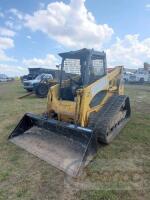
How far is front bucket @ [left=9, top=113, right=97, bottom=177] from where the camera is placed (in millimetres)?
4531

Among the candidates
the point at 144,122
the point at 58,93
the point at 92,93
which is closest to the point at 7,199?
the point at 92,93

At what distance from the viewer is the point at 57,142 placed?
5371mm

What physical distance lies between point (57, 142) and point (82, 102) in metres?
1.16

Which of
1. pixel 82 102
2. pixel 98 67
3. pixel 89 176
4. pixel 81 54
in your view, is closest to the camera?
pixel 89 176

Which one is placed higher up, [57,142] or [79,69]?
[79,69]

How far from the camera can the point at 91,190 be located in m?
3.74

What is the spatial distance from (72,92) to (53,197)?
3174mm

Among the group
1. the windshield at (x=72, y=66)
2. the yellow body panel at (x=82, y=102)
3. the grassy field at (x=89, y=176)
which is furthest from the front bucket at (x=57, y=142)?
the windshield at (x=72, y=66)

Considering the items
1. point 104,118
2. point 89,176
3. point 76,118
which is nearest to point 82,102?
point 76,118

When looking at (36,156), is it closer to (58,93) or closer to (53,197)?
(53,197)

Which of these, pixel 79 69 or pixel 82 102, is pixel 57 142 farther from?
pixel 79 69

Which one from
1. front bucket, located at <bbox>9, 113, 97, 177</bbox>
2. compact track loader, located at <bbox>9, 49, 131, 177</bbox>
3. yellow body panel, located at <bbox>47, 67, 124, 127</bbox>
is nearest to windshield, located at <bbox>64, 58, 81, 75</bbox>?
compact track loader, located at <bbox>9, 49, 131, 177</bbox>

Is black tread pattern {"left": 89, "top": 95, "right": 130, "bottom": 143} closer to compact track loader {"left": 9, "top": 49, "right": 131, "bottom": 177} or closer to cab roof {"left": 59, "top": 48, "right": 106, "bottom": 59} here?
compact track loader {"left": 9, "top": 49, "right": 131, "bottom": 177}

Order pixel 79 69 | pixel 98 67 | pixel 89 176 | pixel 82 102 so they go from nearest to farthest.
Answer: pixel 89 176
pixel 82 102
pixel 79 69
pixel 98 67
